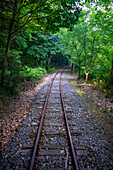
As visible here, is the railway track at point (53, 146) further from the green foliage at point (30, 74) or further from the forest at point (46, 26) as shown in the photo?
the green foliage at point (30, 74)

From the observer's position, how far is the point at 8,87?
6160 millimetres

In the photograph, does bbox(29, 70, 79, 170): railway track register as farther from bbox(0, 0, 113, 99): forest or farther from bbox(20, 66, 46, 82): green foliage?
bbox(20, 66, 46, 82): green foliage

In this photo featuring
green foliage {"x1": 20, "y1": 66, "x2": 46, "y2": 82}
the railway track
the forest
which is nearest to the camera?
the railway track

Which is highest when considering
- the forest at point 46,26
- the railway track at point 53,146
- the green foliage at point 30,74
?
the forest at point 46,26

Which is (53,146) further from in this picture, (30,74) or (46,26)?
(30,74)

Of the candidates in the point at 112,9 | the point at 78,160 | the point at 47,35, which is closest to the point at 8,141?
the point at 78,160

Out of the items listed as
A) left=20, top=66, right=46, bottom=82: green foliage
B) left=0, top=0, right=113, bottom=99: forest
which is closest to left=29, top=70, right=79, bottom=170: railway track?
left=0, top=0, right=113, bottom=99: forest

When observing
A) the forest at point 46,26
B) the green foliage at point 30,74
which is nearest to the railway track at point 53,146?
the forest at point 46,26

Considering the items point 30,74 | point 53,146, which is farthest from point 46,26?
point 30,74

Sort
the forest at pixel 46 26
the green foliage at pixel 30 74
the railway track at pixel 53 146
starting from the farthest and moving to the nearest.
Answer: the green foliage at pixel 30 74 < the forest at pixel 46 26 < the railway track at pixel 53 146

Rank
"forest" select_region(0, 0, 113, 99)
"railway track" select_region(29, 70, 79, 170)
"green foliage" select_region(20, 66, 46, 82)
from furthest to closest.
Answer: "green foliage" select_region(20, 66, 46, 82) < "forest" select_region(0, 0, 113, 99) < "railway track" select_region(29, 70, 79, 170)

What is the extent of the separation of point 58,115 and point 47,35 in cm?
1484

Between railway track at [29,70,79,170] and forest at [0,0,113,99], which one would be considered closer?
railway track at [29,70,79,170]

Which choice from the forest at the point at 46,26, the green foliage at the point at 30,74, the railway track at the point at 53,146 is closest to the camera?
the railway track at the point at 53,146
